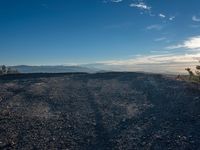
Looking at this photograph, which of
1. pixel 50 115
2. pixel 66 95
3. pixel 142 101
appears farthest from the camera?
pixel 66 95

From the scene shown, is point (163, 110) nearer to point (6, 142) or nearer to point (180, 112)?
point (180, 112)

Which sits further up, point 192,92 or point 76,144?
point 192,92

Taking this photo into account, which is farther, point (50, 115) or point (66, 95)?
point (66, 95)

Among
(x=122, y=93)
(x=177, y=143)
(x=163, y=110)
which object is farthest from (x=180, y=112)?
(x=122, y=93)

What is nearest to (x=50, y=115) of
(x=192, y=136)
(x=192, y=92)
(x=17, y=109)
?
(x=17, y=109)

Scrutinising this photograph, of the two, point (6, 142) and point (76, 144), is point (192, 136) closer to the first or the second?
point (76, 144)

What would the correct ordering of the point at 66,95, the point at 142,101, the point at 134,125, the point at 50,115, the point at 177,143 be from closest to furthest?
the point at 177,143 → the point at 134,125 → the point at 50,115 → the point at 142,101 → the point at 66,95
